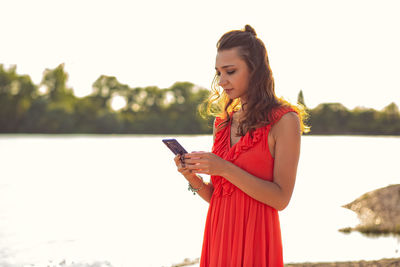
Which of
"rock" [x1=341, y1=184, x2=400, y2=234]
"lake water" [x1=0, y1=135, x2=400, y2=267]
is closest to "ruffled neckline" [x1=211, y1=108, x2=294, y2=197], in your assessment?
"lake water" [x1=0, y1=135, x2=400, y2=267]

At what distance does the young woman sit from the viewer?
81.8 inches

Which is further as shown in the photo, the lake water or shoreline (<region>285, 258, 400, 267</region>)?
the lake water

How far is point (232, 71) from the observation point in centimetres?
219

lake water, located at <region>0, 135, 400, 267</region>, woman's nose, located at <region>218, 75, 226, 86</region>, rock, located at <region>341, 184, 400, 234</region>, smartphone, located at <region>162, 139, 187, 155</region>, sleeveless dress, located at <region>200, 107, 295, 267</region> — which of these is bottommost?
lake water, located at <region>0, 135, 400, 267</region>

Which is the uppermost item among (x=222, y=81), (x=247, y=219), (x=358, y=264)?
(x=222, y=81)

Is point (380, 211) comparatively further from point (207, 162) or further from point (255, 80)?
point (207, 162)

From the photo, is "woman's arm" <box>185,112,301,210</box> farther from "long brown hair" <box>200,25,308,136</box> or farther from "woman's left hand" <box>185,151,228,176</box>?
"long brown hair" <box>200,25,308,136</box>

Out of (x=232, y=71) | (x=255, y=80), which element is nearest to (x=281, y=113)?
(x=255, y=80)

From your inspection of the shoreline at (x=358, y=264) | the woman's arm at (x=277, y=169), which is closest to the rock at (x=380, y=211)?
the shoreline at (x=358, y=264)

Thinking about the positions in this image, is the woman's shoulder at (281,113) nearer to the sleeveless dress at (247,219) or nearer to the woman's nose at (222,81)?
the sleeveless dress at (247,219)

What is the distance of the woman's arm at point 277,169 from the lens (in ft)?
6.73

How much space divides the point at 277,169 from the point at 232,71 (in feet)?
1.84

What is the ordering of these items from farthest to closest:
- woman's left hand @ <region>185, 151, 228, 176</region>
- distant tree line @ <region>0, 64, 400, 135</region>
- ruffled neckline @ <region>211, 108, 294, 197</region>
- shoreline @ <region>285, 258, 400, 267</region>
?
distant tree line @ <region>0, 64, 400, 135</region>, shoreline @ <region>285, 258, 400, 267</region>, ruffled neckline @ <region>211, 108, 294, 197</region>, woman's left hand @ <region>185, 151, 228, 176</region>

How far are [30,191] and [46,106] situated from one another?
56620mm
